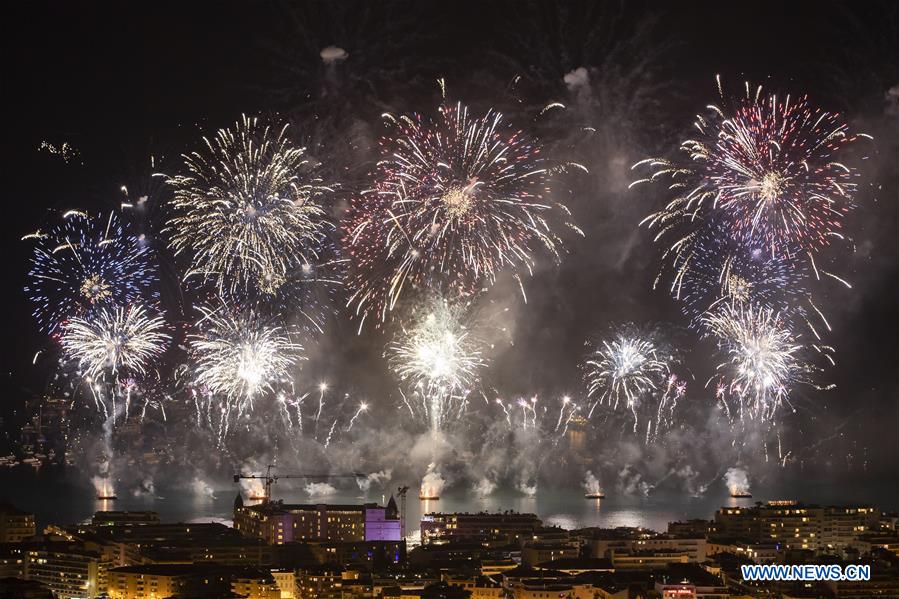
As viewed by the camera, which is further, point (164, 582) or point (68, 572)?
point (68, 572)

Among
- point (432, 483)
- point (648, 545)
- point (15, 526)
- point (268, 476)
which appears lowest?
point (648, 545)

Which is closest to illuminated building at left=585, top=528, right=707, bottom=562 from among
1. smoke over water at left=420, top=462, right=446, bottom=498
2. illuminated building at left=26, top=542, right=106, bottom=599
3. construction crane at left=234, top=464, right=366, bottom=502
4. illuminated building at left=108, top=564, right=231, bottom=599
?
illuminated building at left=108, top=564, right=231, bottom=599

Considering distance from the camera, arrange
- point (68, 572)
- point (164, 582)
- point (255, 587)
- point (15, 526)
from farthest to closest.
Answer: point (15, 526), point (68, 572), point (164, 582), point (255, 587)

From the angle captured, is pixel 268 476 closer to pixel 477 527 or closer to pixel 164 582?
pixel 477 527

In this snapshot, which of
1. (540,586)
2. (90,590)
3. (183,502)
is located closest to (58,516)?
(183,502)

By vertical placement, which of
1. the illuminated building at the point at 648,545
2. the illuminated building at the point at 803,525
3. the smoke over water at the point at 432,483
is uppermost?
the smoke over water at the point at 432,483

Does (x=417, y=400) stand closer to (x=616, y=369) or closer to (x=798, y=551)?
(x=616, y=369)

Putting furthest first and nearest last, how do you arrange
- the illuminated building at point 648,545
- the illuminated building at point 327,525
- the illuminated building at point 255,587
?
the illuminated building at point 327,525
the illuminated building at point 648,545
the illuminated building at point 255,587

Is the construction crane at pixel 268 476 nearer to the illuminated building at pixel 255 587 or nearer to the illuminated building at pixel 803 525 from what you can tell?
the illuminated building at pixel 803 525

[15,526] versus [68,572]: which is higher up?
[15,526]

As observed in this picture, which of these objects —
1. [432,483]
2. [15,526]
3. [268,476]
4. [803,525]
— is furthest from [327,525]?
[432,483]

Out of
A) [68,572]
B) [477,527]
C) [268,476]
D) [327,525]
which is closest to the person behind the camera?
[68,572]

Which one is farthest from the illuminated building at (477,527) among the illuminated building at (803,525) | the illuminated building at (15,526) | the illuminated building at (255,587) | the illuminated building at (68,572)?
the illuminated building at (15,526)
